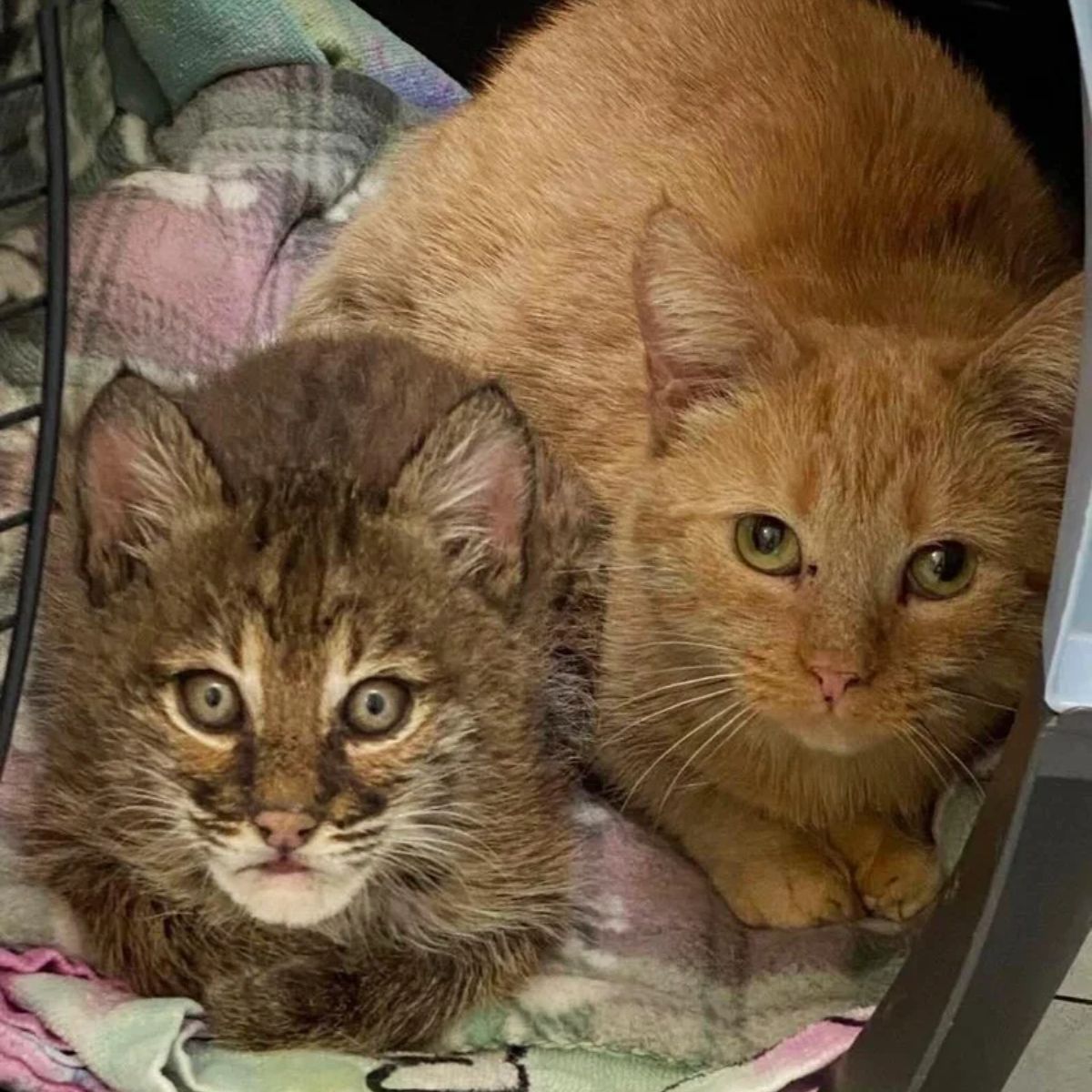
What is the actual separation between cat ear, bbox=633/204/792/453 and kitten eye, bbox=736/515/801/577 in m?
0.11

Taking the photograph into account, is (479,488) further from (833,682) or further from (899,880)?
(899,880)

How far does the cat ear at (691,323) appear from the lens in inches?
44.8

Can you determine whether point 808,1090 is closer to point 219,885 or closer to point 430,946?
point 430,946

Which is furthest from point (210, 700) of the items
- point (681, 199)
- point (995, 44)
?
point (995, 44)

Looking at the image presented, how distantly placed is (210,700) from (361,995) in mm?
275

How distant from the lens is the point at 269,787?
1049 mm

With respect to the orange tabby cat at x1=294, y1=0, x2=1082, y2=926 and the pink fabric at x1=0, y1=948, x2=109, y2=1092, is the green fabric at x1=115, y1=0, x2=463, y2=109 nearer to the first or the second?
the orange tabby cat at x1=294, y1=0, x2=1082, y2=926

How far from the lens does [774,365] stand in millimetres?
1198

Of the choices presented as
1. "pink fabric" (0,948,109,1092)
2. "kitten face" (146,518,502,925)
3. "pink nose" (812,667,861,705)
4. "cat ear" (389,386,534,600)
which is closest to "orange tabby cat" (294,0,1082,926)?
"pink nose" (812,667,861,705)

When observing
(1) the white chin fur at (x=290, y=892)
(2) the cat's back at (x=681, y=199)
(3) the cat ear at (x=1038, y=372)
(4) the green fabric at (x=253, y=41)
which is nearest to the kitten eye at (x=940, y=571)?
(3) the cat ear at (x=1038, y=372)

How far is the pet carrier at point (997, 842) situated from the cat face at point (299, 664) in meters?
0.10

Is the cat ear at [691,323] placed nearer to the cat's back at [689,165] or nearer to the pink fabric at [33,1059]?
the cat's back at [689,165]

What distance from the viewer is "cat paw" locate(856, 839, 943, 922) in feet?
4.22

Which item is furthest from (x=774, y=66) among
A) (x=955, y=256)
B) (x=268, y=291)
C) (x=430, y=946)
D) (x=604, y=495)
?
(x=430, y=946)
